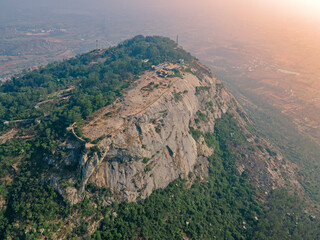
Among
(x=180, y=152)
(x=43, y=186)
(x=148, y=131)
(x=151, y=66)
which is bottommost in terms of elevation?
(x=180, y=152)

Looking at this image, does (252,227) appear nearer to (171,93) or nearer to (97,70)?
(171,93)

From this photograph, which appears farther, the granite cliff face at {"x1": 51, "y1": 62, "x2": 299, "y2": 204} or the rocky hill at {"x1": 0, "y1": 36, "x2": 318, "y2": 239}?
the granite cliff face at {"x1": 51, "y1": 62, "x2": 299, "y2": 204}

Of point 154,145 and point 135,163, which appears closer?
point 135,163

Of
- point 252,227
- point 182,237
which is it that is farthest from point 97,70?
point 252,227

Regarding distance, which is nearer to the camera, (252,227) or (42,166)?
(42,166)

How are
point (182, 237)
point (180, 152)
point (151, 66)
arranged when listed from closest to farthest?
point (182, 237), point (180, 152), point (151, 66)

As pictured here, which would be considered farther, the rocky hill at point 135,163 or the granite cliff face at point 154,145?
the granite cliff face at point 154,145

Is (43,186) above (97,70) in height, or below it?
below

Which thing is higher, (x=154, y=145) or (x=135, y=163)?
(x=154, y=145)
